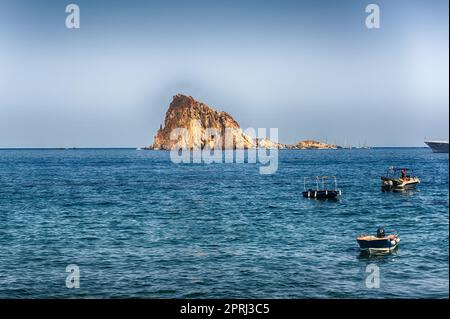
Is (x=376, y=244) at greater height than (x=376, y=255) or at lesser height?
greater

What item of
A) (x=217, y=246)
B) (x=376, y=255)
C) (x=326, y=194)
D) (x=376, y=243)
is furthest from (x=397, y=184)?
(x=217, y=246)

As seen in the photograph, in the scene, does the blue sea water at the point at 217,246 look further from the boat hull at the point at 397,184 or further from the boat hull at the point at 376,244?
the boat hull at the point at 397,184

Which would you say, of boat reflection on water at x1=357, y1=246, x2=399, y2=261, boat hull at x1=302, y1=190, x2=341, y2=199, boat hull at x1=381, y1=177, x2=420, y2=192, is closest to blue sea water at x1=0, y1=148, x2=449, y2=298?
boat reflection on water at x1=357, y1=246, x2=399, y2=261

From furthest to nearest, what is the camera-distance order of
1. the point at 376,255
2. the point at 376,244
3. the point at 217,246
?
1. the point at 217,246
2. the point at 376,244
3. the point at 376,255

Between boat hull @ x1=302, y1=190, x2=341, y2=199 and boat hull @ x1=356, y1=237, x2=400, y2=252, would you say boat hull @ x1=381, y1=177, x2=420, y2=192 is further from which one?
boat hull @ x1=356, y1=237, x2=400, y2=252

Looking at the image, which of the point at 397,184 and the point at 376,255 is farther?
the point at 397,184

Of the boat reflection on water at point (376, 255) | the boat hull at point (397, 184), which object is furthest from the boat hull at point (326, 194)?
the boat reflection on water at point (376, 255)

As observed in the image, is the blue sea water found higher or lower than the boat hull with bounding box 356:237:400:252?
lower

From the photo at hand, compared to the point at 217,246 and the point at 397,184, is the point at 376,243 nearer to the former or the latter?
the point at 217,246

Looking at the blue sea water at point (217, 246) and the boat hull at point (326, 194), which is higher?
the boat hull at point (326, 194)

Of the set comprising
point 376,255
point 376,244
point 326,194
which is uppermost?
point 326,194
